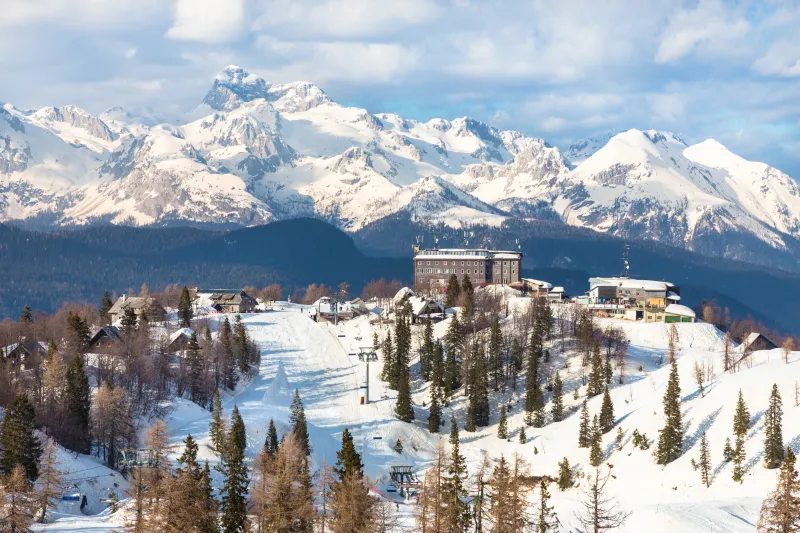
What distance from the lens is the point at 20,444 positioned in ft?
312

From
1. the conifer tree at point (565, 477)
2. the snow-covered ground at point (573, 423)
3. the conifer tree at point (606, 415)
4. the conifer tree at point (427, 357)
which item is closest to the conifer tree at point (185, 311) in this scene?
the snow-covered ground at point (573, 423)

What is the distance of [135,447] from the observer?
110 meters

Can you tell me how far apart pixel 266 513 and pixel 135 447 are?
4201 centimetres

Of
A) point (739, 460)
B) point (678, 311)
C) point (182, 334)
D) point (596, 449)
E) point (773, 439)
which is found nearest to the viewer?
point (773, 439)

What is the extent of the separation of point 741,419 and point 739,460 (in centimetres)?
654

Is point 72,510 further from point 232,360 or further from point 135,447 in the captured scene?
point 232,360

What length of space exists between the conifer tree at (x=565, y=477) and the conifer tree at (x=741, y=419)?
1929 cm

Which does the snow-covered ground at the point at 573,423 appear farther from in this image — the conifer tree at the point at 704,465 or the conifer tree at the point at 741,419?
the conifer tree at the point at 741,419

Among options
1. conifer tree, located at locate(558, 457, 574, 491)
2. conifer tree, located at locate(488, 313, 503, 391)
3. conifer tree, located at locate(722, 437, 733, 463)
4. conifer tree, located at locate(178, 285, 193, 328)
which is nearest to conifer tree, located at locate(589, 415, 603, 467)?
conifer tree, located at locate(558, 457, 574, 491)

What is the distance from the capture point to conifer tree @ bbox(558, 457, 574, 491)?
114 meters

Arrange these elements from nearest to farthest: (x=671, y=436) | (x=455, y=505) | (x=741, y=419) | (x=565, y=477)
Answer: (x=455, y=505) → (x=741, y=419) → (x=671, y=436) → (x=565, y=477)

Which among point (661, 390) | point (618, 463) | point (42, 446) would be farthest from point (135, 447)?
point (661, 390)

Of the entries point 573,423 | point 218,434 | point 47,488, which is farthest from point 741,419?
point 47,488

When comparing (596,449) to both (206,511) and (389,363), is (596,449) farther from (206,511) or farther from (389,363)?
(206,511)
